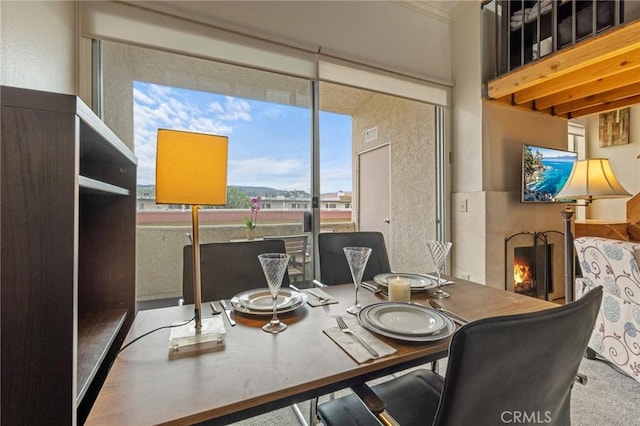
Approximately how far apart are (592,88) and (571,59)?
71cm

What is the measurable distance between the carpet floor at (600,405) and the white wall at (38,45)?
70.9 inches

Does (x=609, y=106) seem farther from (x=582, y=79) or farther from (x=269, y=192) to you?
(x=269, y=192)

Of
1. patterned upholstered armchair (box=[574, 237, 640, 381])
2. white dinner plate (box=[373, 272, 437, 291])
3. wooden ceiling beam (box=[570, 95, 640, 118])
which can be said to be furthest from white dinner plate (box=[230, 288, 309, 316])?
wooden ceiling beam (box=[570, 95, 640, 118])

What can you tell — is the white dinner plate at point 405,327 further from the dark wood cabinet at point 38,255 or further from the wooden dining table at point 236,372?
the dark wood cabinet at point 38,255

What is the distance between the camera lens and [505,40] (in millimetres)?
2580

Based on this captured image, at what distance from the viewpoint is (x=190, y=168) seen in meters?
0.81

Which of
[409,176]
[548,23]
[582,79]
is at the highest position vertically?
[548,23]

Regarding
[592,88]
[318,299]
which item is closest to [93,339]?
[318,299]

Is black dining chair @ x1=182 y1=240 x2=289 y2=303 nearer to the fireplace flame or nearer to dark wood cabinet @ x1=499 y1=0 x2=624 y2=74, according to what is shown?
the fireplace flame

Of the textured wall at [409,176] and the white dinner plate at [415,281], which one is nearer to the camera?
the white dinner plate at [415,281]

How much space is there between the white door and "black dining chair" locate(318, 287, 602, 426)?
10.6ft

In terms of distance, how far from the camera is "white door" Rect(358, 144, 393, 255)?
395 cm

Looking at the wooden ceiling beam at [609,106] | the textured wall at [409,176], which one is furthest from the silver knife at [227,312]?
the wooden ceiling beam at [609,106]

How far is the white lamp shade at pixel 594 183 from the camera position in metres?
2.04
